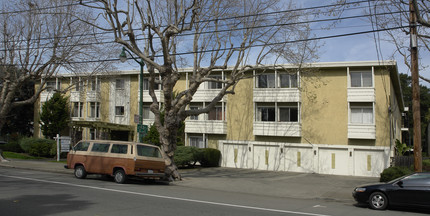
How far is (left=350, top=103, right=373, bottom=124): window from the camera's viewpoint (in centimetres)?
2442

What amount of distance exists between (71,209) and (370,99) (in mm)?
20414

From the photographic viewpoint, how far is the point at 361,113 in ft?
80.9

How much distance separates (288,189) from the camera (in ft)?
55.0

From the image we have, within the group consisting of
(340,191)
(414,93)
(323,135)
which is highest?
(414,93)

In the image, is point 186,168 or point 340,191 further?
point 186,168

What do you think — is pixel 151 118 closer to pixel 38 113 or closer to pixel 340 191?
pixel 38 113

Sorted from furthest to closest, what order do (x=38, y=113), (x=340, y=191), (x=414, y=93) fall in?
(x=38, y=113) < (x=340, y=191) < (x=414, y=93)

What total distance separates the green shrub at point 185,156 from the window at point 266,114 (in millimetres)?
5719

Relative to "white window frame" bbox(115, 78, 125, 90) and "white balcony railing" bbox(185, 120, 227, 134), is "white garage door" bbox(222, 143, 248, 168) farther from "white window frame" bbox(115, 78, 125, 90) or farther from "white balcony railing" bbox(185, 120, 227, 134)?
"white window frame" bbox(115, 78, 125, 90)

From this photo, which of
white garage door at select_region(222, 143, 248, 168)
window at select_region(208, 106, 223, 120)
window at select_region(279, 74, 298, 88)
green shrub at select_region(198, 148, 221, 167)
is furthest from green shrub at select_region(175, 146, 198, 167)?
window at select_region(279, 74, 298, 88)

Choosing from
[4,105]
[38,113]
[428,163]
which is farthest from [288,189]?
[38,113]

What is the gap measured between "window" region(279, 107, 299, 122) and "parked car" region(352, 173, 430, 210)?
15.1m

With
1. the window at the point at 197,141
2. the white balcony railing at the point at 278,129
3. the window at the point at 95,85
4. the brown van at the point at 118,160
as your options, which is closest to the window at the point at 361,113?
the white balcony railing at the point at 278,129

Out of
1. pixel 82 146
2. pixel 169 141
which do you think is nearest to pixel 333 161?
pixel 169 141
